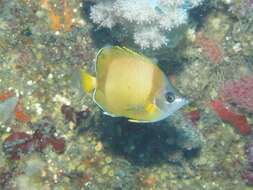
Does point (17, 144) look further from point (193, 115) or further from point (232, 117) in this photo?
point (232, 117)

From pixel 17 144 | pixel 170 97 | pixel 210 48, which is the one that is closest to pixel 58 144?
pixel 17 144

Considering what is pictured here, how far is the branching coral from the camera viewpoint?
15.0ft

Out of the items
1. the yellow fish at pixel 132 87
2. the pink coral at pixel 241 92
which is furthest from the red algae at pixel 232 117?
the yellow fish at pixel 132 87

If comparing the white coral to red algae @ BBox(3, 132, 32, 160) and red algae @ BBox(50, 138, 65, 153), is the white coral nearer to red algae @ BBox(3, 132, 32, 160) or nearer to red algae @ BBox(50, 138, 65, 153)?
red algae @ BBox(50, 138, 65, 153)

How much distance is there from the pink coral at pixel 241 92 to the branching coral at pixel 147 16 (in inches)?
43.7

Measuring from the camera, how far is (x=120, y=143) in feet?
17.5

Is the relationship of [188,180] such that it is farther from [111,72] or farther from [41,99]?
[111,72]

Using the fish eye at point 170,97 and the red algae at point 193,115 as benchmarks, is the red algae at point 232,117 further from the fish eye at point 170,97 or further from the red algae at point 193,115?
the fish eye at point 170,97

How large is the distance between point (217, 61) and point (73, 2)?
2.02m

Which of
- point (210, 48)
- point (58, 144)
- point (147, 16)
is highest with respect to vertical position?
point (147, 16)

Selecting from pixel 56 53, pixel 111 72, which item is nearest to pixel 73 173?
pixel 56 53

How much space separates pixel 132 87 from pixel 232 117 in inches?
93.7

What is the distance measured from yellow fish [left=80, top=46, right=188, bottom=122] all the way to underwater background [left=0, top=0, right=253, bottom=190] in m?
1.34

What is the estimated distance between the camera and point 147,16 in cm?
458
